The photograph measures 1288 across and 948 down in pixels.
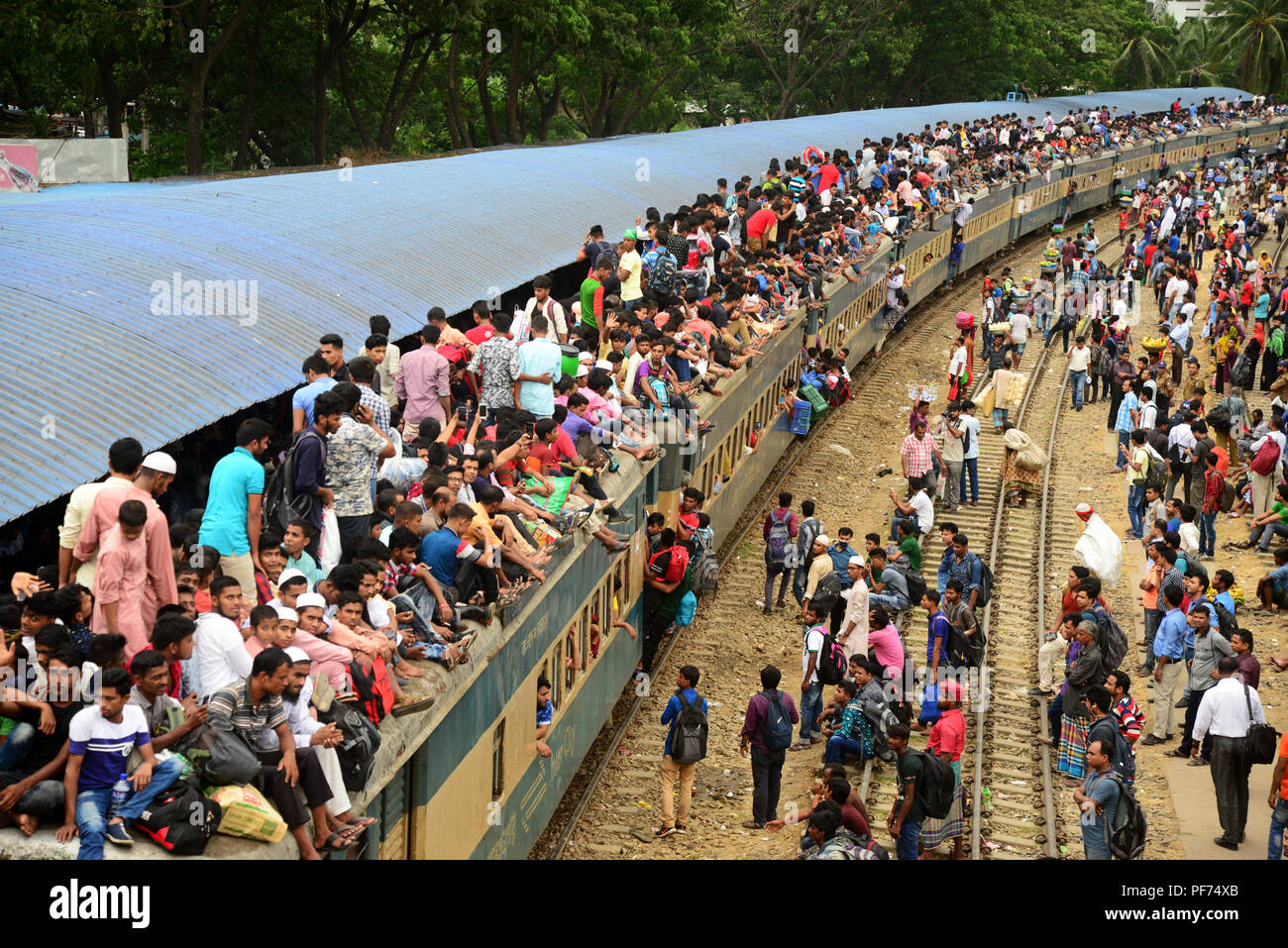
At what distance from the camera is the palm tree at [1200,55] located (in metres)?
83.6

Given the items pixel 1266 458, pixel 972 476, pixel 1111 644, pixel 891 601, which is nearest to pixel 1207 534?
pixel 1266 458

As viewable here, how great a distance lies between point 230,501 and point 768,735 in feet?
16.9

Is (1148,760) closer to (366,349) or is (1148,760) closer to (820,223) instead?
(366,349)

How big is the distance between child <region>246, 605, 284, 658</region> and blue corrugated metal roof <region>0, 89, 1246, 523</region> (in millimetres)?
2415

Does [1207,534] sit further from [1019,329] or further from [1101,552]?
[1019,329]

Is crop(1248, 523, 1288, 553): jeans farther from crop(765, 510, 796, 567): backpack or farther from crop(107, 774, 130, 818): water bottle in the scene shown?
crop(107, 774, 130, 818): water bottle

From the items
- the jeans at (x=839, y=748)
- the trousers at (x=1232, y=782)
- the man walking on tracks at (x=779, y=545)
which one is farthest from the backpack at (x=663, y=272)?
the trousers at (x=1232, y=782)

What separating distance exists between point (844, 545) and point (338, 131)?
32.1m

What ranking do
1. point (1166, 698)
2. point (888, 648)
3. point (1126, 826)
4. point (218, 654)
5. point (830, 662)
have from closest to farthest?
point (218, 654)
point (1126, 826)
point (830, 662)
point (888, 648)
point (1166, 698)

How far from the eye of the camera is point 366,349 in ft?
34.4

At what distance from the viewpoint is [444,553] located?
8.98 metres

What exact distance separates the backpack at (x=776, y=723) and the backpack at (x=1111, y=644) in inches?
131

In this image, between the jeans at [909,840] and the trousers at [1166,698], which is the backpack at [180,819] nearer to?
the jeans at [909,840]
